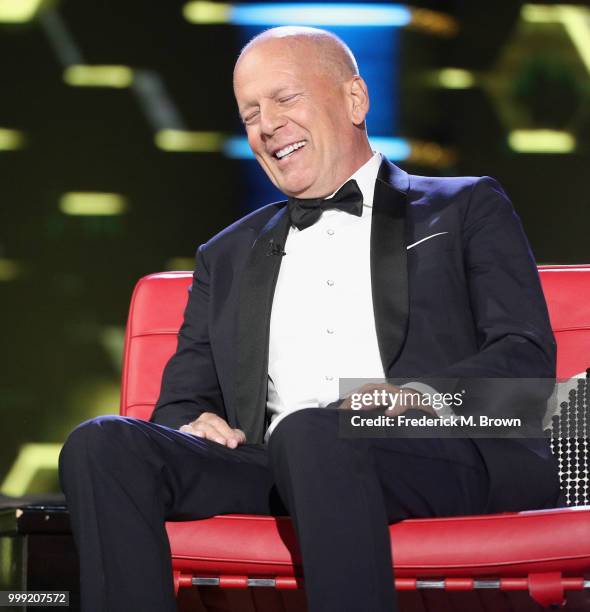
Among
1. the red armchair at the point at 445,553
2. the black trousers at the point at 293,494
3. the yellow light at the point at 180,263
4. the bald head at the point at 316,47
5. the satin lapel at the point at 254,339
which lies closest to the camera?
the black trousers at the point at 293,494

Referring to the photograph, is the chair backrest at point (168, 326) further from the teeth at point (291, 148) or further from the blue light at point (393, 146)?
the blue light at point (393, 146)

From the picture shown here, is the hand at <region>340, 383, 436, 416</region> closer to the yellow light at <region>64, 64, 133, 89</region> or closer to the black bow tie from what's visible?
the black bow tie

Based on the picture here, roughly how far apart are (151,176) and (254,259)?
128 cm

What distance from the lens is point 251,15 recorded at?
10.6ft

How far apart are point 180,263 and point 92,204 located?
33 cm

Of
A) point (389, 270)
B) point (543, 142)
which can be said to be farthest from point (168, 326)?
point (543, 142)

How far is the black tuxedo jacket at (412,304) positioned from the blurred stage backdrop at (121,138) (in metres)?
1.10

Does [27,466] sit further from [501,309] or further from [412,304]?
[501,309]

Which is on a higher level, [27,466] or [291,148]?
[291,148]

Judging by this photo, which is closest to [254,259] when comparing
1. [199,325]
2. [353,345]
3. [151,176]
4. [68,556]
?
[199,325]

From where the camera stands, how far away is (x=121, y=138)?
329cm

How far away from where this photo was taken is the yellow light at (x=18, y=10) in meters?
3.34

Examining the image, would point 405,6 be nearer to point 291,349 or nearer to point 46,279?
point 46,279

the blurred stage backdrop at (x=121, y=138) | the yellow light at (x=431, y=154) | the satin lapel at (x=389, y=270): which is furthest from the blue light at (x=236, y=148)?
the satin lapel at (x=389, y=270)
